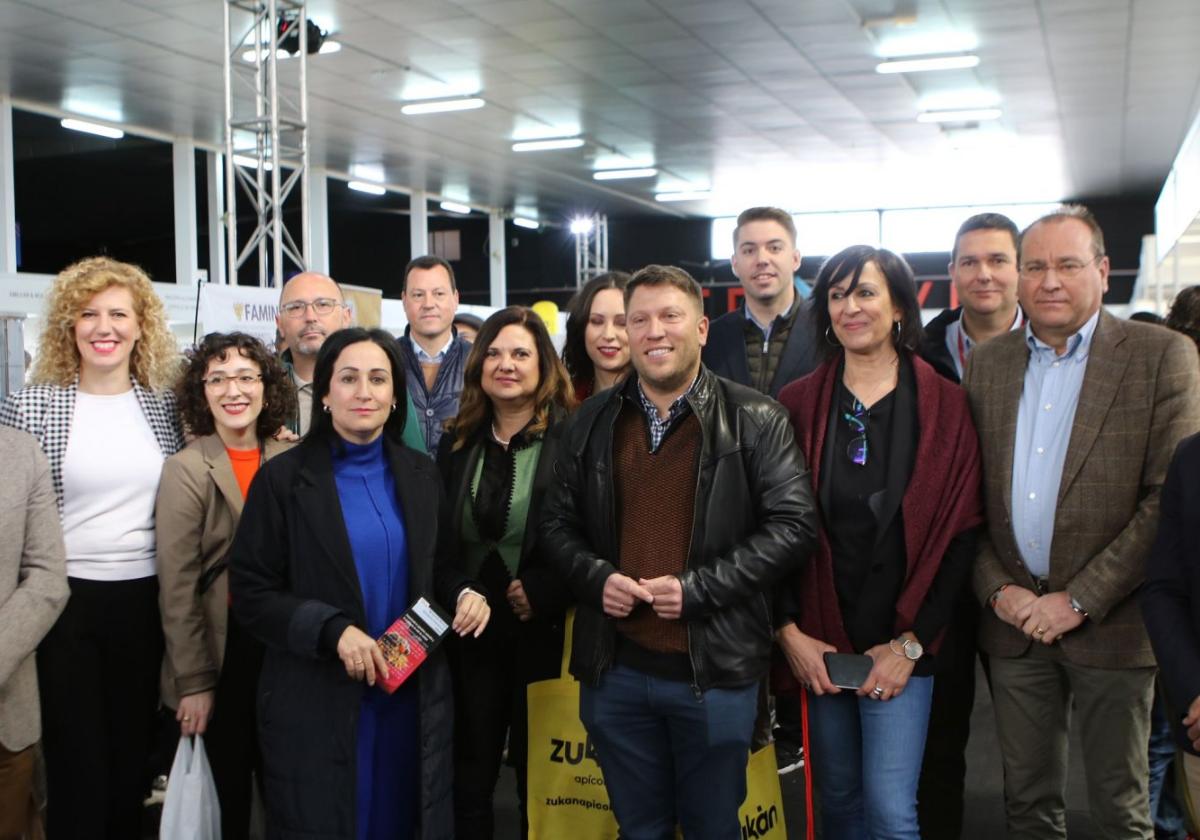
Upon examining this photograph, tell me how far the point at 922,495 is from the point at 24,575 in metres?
2.03

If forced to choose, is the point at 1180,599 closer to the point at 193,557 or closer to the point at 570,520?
the point at 570,520

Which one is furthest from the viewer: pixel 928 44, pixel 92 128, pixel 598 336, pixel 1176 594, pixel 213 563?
pixel 92 128

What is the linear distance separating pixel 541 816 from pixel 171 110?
10.1 meters

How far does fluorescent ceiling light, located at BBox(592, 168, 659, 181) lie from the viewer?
14.9 metres

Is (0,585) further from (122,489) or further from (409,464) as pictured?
(409,464)

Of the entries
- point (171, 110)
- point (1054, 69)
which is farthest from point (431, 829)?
point (171, 110)

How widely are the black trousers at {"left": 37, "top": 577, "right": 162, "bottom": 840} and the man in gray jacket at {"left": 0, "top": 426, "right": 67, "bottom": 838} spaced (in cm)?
10

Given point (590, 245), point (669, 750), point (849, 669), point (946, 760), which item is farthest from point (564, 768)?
point (590, 245)

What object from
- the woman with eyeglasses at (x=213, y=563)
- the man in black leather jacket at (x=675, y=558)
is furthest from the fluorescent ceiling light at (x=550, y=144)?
the man in black leather jacket at (x=675, y=558)

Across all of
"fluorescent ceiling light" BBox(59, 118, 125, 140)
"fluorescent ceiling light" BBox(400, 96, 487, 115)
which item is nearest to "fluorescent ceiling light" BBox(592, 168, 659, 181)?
"fluorescent ceiling light" BBox(400, 96, 487, 115)

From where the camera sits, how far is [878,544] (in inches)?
92.2

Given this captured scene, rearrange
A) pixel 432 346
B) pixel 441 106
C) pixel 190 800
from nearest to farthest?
pixel 190 800, pixel 432 346, pixel 441 106

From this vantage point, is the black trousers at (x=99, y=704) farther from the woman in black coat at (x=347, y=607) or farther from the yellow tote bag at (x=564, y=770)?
the yellow tote bag at (x=564, y=770)

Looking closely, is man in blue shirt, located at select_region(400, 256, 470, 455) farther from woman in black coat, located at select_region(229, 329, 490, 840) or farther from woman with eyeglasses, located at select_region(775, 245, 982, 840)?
woman with eyeglasses, located at select_region(775, 245, 982, 840)
